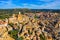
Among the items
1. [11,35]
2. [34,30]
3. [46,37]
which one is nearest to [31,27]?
[34,30]

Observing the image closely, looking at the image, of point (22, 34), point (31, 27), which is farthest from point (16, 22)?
point (22, 34)

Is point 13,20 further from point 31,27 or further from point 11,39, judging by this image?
point 11,39

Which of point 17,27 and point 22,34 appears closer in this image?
point 22,34

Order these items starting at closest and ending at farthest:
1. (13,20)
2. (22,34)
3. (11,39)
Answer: (11,39) → (22,34) → (13,20)

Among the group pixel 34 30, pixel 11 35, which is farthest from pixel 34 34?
pixel 11 35

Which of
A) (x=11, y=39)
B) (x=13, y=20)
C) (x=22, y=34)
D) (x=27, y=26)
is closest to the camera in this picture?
(x=11, y=39)

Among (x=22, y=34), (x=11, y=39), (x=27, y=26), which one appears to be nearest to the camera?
(x=11, y=39)

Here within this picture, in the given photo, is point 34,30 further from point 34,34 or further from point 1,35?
point 1,35

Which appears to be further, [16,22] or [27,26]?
[16,22]

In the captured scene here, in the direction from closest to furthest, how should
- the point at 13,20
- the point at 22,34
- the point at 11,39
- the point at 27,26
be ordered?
1. the point at 11,39
2. the point at 22,34
3. the point at 27,26
4. the point at 13,20
